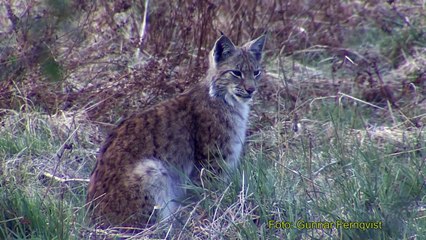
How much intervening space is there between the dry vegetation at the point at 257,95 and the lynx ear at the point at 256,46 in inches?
22.8

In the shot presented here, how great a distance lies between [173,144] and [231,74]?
832 millimetres

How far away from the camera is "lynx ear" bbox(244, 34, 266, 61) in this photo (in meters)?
6.93

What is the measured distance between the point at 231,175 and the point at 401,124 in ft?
7.41

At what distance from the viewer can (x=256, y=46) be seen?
6.97 metres

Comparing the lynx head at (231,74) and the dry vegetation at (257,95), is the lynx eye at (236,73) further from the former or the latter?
the dry vegetation at (257,95)

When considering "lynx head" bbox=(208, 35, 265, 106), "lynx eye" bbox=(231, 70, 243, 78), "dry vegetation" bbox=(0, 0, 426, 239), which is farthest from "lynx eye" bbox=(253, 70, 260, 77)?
"dry vegetation" bbox=(0, 0, 426, 239)

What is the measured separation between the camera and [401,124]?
24.1ft

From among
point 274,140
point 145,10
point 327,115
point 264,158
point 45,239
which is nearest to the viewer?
point 45,239

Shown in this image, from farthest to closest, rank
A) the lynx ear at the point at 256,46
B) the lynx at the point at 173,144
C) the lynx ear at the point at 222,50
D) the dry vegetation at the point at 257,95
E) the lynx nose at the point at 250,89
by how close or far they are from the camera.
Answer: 1. the lynx ear at the point at 256,46
2. the lynx ear at the point at 222,50
3. the lynx nose at the point at 250,89
4. the lynx at the point at 173,144
5. the dry vegetation at the point at 257,95

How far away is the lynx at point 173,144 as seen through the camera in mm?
5676

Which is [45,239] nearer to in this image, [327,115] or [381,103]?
[327,115]

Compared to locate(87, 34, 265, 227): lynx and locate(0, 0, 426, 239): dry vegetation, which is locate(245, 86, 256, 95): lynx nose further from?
locate(0, 0, 426, 239): dry vegetation

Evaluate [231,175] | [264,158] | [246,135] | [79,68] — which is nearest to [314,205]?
[231,175]

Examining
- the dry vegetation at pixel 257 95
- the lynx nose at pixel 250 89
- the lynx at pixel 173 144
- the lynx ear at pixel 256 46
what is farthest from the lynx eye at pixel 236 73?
the dry vegetation at pixel 257 95
